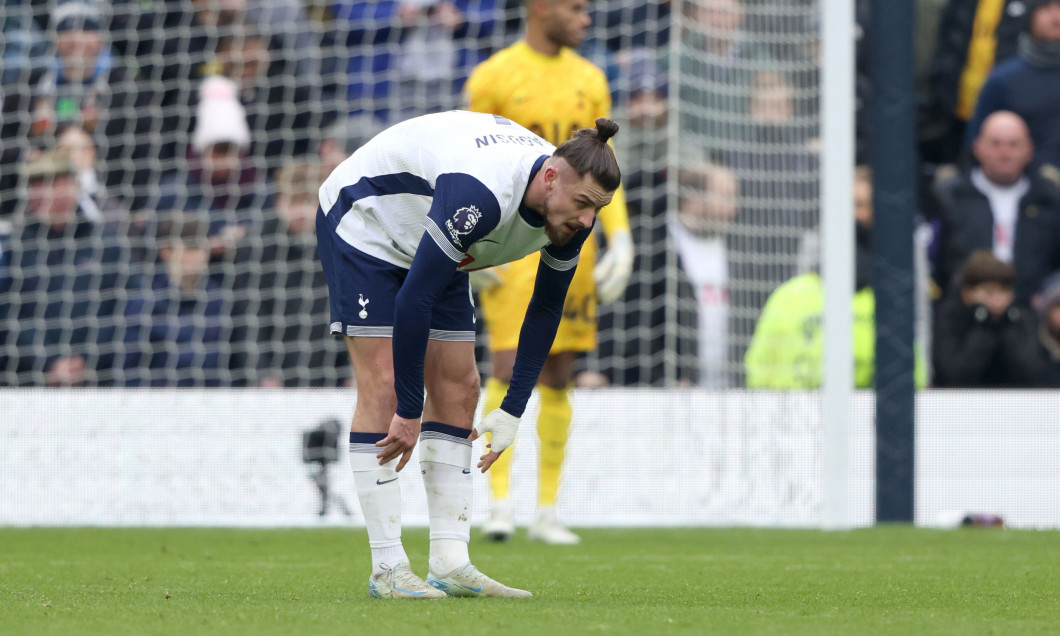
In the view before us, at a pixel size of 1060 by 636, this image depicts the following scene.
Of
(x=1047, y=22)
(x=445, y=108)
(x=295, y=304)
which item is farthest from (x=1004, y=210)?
(x=295, y=304)

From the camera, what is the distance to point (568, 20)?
6.53 m

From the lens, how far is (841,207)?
23.7 feet

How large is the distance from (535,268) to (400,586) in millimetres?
2630

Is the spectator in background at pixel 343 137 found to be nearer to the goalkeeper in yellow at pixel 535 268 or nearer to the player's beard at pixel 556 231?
the goalkeeper in yellow at pixel 535 268

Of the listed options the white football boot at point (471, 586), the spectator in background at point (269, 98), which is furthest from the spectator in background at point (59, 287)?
the white football boot at point (471, 586)

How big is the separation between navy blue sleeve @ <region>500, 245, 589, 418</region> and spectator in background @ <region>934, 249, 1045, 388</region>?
5.05 metres

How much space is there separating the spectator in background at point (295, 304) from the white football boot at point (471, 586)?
4764mm

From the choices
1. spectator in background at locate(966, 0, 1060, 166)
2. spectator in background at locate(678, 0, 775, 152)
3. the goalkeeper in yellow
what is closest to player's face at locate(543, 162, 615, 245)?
the goalkeeper in yellow

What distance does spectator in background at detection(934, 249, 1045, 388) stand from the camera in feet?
27.8

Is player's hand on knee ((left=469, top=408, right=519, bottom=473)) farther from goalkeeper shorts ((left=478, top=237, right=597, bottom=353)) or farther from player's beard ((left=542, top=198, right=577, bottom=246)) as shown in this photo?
goalkeeper shorts ((left=478, top=237, right=597, bottom=353))

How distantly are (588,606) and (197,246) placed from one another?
5.89 metres

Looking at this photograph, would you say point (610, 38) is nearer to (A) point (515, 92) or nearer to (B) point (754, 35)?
(B) point (754, 35)

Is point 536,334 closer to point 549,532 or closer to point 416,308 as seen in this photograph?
point 416,308

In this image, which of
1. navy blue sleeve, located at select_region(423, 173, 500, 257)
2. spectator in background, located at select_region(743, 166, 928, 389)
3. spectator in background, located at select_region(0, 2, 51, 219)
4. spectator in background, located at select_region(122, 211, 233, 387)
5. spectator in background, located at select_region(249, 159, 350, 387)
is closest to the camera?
navy blue sleeve, located at select_region(423, 173, 500, 257)
